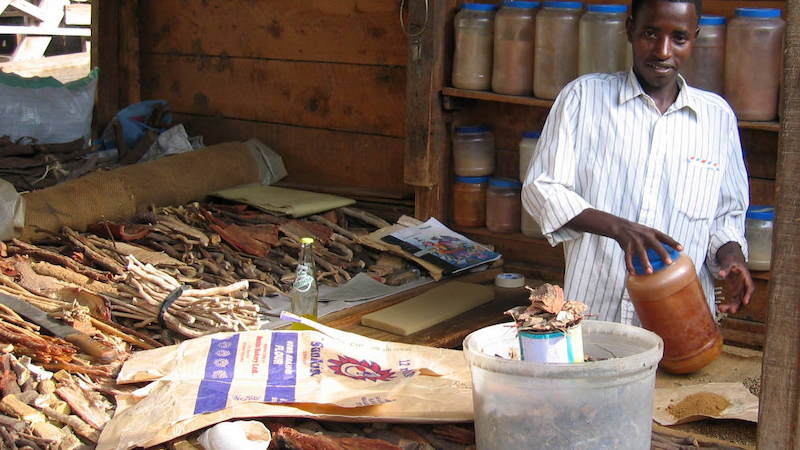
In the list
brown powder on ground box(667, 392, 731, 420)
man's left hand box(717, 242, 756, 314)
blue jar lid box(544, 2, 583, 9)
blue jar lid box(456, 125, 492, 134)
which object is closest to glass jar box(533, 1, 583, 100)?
blue jar lid box(544, 2, 583, 9)

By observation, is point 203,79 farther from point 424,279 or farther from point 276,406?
point 276,406

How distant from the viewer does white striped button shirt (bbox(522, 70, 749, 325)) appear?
306 cm

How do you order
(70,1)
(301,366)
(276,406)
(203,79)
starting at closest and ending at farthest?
(276,406)
(301,366)
(203,79)
(70,1)

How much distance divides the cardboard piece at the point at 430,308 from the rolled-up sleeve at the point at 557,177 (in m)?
1.02

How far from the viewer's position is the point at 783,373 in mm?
1861

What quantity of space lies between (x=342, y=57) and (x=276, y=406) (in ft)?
11.1

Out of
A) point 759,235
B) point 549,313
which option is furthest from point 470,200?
point 549,313

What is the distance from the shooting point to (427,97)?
15.2ft

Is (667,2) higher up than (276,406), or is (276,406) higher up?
(667,2)

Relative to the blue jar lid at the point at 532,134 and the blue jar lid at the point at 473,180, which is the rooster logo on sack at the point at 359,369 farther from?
the blue jar lid at the point at 473,180

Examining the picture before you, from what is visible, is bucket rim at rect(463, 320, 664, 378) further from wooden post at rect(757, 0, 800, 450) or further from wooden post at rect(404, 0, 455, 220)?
wooden post at rect(404, 0, 455, 220)

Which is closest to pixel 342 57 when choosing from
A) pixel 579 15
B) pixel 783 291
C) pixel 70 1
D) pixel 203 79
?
pixel 203 79

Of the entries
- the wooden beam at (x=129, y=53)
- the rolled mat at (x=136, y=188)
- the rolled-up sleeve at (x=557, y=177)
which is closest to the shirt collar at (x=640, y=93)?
the rolled-up sleeve at (x=557, y=177)

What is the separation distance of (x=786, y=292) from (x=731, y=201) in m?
1.39
